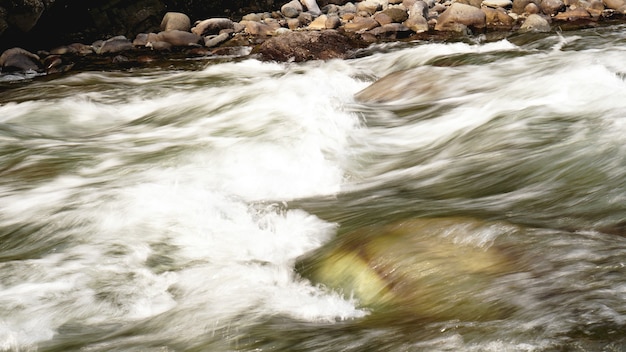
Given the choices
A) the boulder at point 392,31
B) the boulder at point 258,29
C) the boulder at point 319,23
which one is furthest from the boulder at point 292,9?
the boulder at point 392,31

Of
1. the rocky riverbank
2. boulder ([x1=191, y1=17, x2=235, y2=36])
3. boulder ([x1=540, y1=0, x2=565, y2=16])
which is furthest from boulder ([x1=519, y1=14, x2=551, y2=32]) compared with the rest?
boulder ([x1=191, y1=17, x2=235, y2=36])

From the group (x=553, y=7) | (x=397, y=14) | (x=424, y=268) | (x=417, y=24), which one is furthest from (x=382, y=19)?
(x=424, y=268)

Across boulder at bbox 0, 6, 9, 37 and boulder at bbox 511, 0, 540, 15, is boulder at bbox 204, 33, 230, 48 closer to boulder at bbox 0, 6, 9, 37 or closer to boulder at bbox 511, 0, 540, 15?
boulder at bbox 0, 6, 9, 37

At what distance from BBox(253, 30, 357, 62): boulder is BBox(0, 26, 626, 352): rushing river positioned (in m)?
2.09

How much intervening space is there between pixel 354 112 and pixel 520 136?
6.13ft

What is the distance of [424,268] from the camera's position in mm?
3066

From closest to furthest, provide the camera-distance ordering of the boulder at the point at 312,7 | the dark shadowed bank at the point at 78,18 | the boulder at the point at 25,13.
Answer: the boulder at the point at 25,13
the dark shadowed bank at the point at 78,18
the boulder at the point at 312,7

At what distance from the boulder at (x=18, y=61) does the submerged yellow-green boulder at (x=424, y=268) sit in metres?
9.25

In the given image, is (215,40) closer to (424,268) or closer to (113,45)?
(113,45)

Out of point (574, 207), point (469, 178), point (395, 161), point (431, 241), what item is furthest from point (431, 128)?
point (431, 241)

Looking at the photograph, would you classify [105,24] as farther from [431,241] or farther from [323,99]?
[431,241]

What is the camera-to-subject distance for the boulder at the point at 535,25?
12.6m

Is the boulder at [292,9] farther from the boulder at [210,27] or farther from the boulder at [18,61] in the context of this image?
the boulder at [18,61]

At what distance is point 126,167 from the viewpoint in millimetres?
5703
